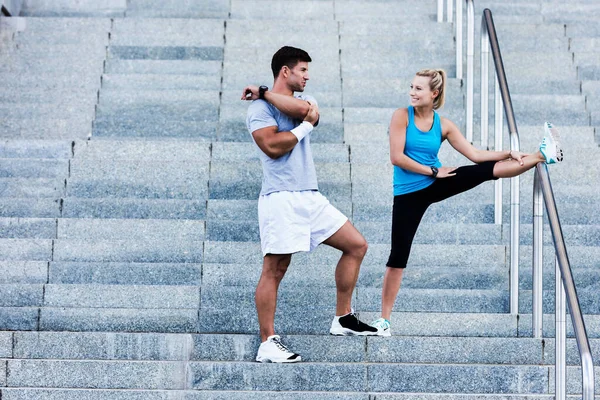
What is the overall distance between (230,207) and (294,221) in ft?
6.02

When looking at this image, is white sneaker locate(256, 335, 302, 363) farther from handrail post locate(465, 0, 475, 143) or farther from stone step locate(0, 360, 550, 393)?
handrail post locate(465, 0, 475, 143)

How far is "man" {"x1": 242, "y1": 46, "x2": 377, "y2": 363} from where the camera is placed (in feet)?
20.6

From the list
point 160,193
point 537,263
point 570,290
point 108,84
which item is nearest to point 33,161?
point 160,193

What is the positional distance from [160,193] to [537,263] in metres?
2.81

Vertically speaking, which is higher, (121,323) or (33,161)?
(33,161)

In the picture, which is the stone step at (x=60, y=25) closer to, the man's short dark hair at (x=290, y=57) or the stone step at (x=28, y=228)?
the stone step at (x=28, y=228)

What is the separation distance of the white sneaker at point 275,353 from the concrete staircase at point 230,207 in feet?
0.27

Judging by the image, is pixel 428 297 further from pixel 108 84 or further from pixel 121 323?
pixel 108 84

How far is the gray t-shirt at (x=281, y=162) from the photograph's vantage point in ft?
20.7

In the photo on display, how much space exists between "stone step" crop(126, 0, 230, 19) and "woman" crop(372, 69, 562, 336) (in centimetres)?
485

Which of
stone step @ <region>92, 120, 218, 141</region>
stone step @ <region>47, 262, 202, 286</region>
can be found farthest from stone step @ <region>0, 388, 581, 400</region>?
stone step @ <region>92, 120, 218, 141</region>

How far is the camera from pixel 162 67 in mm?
10062

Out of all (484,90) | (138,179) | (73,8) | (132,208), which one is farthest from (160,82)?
(484,90)

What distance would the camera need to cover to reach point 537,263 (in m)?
6.61
